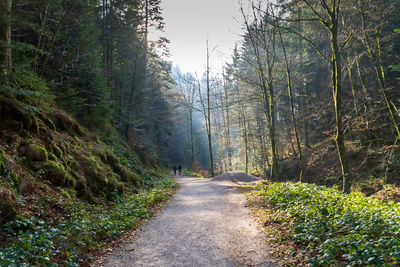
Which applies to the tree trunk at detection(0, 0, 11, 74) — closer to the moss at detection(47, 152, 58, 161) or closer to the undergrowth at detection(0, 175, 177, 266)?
the moss at detection(47, 152, 58, 161)

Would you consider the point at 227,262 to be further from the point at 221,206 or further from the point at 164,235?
the point at 221,206

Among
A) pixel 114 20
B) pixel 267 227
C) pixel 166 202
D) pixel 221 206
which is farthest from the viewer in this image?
pixel 114 20

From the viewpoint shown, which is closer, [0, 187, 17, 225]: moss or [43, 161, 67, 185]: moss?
[0, 187, 17, 225]: moss

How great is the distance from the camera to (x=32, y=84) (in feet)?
20.5

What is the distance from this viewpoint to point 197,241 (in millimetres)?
5672

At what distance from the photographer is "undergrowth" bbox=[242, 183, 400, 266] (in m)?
3.42

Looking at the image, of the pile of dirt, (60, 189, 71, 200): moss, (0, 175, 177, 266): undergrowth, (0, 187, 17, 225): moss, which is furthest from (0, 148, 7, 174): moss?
the pile of dirt

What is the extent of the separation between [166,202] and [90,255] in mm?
5827

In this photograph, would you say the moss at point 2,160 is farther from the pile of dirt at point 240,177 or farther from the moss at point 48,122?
the pile of dirt at point 240,177

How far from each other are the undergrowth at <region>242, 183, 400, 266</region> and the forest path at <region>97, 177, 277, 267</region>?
75cm

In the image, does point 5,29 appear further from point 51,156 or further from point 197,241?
point 197,241

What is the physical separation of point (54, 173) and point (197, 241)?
478 centimetres

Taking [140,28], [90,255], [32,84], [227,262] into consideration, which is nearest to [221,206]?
[227,262]

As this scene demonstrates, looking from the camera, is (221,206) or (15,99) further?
(221,206)
